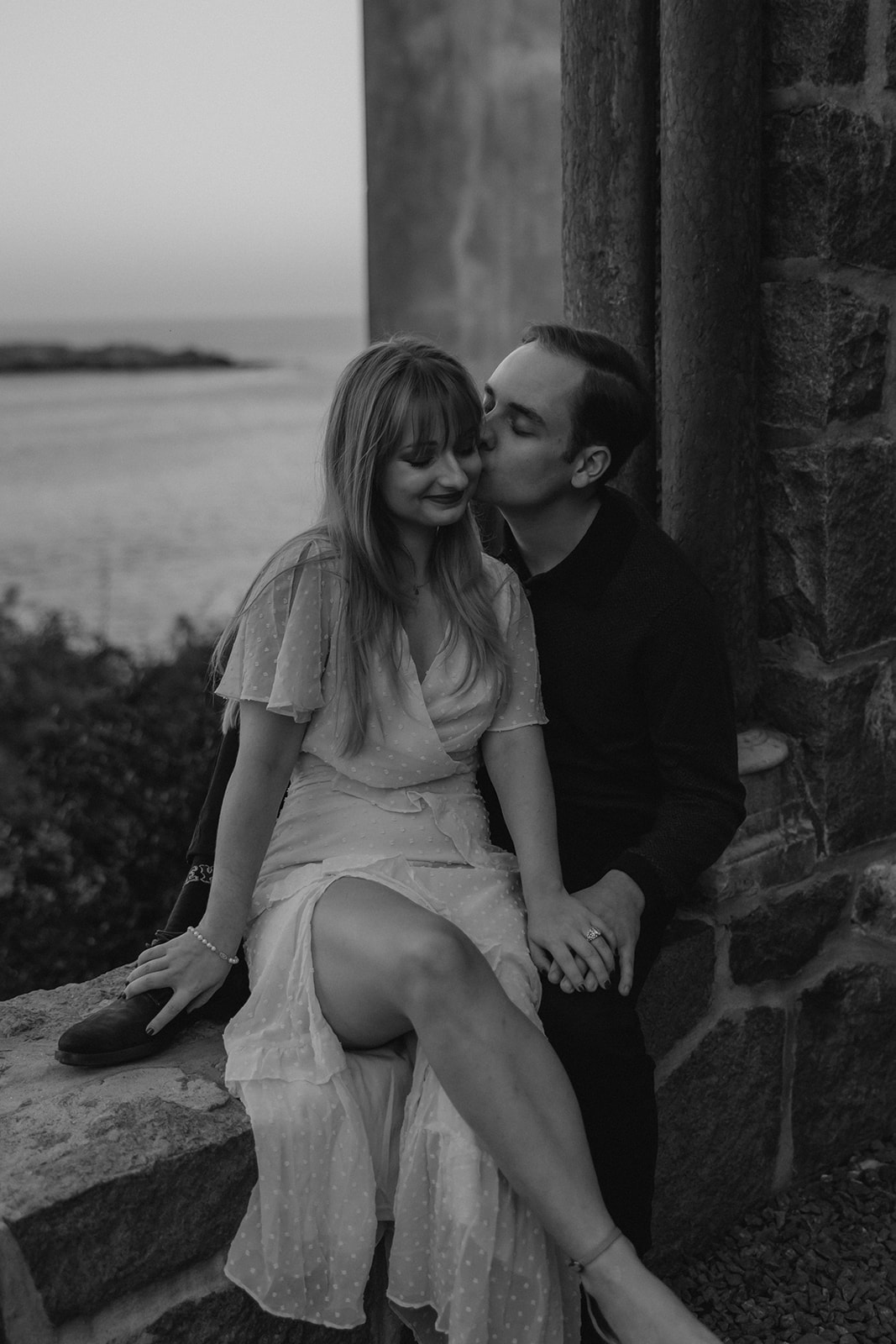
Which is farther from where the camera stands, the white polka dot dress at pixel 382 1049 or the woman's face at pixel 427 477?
the woman's face at pixel 427 477

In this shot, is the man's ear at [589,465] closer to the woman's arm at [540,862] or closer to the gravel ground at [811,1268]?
the woman's arm at [540,862]

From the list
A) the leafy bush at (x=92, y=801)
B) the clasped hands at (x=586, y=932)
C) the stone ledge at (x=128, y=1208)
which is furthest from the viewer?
the leafy bush at (x=92, y=801)

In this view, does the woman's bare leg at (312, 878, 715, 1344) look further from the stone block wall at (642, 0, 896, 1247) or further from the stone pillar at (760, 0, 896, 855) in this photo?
the stone pillar at (760, 0, 896, 855)

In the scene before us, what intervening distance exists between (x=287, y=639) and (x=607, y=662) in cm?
49

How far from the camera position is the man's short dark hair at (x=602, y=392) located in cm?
198

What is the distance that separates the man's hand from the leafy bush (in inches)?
58.0

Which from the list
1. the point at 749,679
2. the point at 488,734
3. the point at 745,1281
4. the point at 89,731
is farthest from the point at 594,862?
the point at 89,731

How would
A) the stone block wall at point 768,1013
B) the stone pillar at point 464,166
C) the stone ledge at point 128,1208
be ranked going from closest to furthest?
1. the stone ledge at point 128,1208
2. the stone block wall at point 768,1013
3. the stone pillar at point 464,166

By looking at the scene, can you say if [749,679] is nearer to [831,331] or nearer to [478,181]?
[831,331]

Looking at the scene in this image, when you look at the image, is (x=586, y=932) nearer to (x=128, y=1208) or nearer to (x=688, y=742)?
(x=688, y=742)

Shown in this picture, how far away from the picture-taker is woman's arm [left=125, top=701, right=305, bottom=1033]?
1.76 metres

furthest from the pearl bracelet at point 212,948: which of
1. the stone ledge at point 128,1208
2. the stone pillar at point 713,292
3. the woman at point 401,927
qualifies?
the stone pillar at point 713,292

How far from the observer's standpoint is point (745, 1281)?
2182 millimetres

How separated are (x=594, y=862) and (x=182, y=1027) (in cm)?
65
